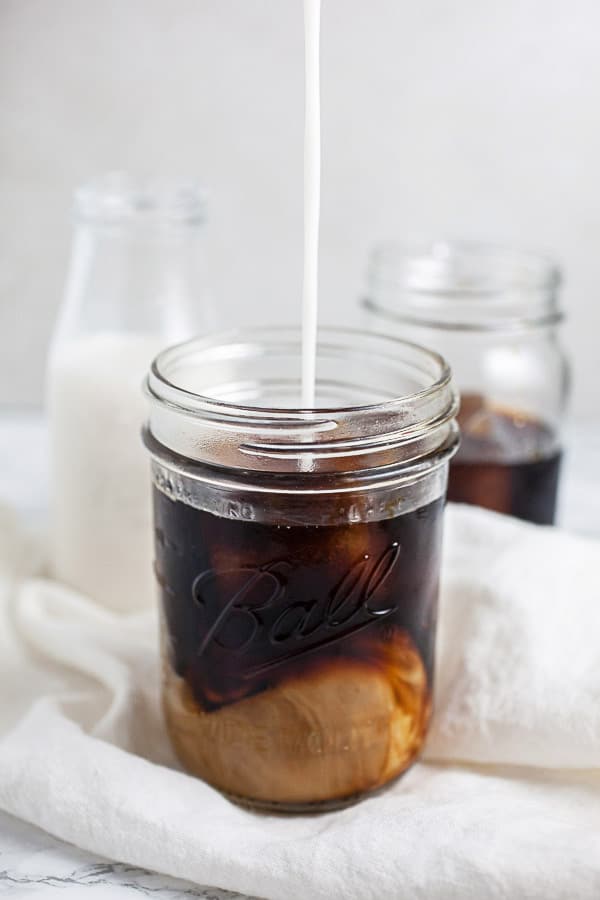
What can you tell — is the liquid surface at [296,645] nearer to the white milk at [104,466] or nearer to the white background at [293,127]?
the white milk at [104,466]

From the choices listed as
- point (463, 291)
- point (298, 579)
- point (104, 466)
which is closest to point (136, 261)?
point (104, 466)

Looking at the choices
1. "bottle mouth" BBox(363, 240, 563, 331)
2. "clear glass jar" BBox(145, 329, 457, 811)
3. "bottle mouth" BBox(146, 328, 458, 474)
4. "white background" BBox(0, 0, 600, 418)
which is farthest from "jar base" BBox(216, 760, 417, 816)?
"white background" BBox(0, 0, 600, 418)

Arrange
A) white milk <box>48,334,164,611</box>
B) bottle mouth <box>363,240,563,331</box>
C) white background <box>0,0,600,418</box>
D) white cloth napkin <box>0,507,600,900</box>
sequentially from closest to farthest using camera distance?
white cloth napkin <box>0,507,600,900</box>
white milk <box>48,334,164,611</box>
bottle mouth <box>363,240,563,331</box>
white background <box>0,0,600,418</box>

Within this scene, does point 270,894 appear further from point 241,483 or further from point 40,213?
point 40,213

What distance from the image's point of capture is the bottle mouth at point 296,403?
26.8 inches

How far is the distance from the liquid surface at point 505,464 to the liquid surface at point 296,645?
1.09 ft

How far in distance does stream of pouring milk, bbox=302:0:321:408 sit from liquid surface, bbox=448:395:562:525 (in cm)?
39

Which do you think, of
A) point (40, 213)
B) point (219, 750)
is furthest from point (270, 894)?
point (40, 213)

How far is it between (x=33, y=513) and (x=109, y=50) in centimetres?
57

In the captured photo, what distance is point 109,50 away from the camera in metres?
1.38

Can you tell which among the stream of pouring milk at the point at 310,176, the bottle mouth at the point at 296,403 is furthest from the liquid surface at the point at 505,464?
the stream of pouring milk at the point at 310,176

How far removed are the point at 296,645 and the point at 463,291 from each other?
0.54 m

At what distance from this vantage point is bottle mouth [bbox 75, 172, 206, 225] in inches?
40.8

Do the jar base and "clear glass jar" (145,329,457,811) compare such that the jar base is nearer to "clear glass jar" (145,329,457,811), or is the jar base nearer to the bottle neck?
"clear glass jar" (145,329,457,811)
